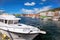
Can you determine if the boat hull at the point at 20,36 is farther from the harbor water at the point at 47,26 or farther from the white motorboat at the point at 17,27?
the harbor water at the point at 47,26

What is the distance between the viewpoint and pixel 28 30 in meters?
3.69

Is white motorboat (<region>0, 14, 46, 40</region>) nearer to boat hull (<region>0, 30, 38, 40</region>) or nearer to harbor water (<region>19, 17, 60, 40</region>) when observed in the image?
boat hull (<region>0, 30, 38, 40</region>)

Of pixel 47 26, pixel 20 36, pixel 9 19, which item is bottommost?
pixel 20 36

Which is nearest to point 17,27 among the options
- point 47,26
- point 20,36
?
point 20,36

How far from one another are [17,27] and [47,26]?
23.6 inches

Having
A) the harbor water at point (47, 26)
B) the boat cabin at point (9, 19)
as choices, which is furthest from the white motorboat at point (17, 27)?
the harbor water at point (47, 26)

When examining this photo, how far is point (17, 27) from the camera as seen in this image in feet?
12.4

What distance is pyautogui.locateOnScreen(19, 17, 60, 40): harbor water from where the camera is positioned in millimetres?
3875

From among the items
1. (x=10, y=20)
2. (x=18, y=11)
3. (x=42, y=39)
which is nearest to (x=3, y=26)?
(x=10, y=20)

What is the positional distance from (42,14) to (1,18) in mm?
824

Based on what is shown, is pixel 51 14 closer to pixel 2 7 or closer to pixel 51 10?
pixel 51 10

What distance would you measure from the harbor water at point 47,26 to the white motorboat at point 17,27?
13 centimetres

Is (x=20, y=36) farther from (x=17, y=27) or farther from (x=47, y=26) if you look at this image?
(x=47, y=26)

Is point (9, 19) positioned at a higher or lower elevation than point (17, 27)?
higher
